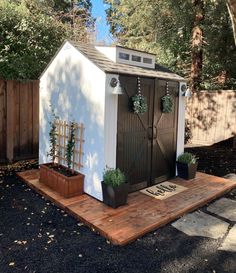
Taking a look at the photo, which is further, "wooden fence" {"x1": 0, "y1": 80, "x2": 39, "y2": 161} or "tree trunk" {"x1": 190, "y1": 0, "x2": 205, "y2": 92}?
"tree trunk" {"x1": 190, "y1": 0, "x2": 205, "y2": 92}

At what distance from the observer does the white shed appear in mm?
3896

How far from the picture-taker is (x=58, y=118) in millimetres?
4727

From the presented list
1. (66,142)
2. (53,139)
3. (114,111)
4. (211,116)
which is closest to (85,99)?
(114,111)

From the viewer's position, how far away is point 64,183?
4062mm

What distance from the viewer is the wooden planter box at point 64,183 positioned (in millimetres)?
4035

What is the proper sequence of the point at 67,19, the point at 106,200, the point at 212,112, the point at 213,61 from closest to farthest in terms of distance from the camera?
1. the point at 106,200
2. the point at 212,112
3. the point at 67,19
4. the point at 213,61

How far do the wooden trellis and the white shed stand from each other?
3.9 inches

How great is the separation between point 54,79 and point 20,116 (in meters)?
1.56

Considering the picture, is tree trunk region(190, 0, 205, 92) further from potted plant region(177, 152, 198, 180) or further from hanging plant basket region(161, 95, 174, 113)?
hanging plant basket region(161, 95, 174, 113)

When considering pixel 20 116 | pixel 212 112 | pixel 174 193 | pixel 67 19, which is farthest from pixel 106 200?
pixel 67 19

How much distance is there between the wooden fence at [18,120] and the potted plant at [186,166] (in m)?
3.33

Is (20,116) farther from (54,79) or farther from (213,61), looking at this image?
(213,61)

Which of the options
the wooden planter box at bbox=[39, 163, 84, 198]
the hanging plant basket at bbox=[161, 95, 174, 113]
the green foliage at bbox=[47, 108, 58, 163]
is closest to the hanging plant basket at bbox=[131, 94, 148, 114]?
the hanging plant basket at bbox=[161, 95, 174, 113]

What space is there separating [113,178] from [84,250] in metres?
1.13
